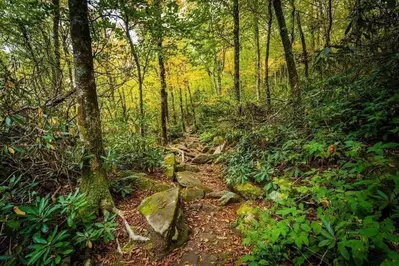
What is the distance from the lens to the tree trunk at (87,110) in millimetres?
3881

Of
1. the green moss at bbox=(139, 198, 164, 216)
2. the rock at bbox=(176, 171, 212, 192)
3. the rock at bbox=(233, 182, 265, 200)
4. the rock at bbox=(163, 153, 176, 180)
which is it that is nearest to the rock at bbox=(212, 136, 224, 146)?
the rock at bbox=(163, 153, 176, 180)

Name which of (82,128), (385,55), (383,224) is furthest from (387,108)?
(82,128)

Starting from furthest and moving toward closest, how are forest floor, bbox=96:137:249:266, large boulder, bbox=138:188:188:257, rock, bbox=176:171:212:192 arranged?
rock, bbox=176:171:212:192 → large boulder, bbox=138:188:188:257 → forest floor, bbox=96:137:249:266

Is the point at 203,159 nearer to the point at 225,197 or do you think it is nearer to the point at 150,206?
the point at 225,197

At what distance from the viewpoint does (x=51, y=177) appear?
4238 millimetres

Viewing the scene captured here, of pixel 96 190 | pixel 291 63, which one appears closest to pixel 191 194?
pixel 96 190

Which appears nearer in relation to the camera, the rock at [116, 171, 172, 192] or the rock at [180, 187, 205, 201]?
the rock at [116, 171, 172, 192]

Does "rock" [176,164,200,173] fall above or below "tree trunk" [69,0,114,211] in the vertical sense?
below

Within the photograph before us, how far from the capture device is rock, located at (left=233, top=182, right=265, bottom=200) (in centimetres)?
497

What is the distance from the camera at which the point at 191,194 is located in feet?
17.4

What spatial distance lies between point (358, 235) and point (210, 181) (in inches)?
190

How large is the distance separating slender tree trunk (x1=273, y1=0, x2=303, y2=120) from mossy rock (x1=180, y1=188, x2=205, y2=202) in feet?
10.6

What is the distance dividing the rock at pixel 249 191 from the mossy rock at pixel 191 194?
91 cm

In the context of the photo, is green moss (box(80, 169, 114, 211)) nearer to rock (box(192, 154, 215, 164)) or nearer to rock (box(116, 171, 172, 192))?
rock (box(116, 171, 172, 192))
